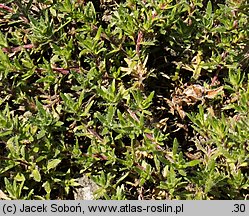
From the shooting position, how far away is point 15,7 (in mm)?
3098

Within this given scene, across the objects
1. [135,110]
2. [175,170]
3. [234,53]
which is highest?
[234,53]

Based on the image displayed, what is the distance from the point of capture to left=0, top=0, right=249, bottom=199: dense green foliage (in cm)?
281

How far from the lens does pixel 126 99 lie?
2986 mm

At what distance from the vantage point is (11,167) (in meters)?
2.88

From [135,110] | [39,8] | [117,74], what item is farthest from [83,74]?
[39,8]

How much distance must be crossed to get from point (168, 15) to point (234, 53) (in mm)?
472

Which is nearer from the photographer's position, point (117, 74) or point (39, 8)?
point (117, 74)

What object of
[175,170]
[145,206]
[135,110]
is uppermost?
[135,110]

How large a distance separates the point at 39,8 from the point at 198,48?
1.07m

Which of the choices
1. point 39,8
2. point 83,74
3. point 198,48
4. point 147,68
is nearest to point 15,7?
point 39,8

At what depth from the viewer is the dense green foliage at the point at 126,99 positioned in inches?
110

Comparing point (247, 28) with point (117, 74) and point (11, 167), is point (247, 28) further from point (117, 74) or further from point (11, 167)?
point (11, 167)

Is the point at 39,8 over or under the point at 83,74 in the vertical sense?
over

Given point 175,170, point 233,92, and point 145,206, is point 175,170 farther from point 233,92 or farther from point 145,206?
point 233,92
